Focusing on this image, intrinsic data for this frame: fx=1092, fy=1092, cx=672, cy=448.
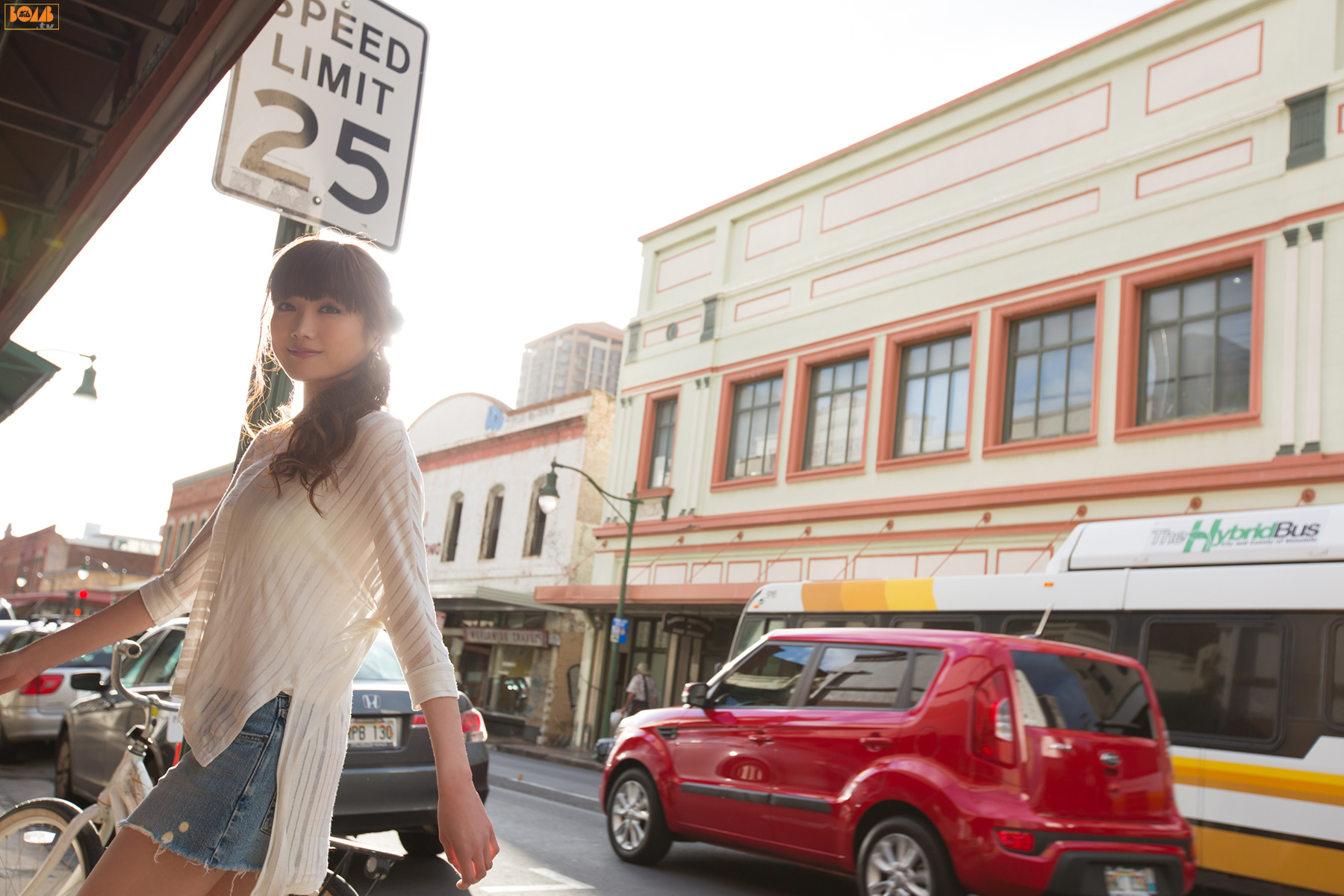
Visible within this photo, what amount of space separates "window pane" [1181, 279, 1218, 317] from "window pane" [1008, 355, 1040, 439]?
2424mm

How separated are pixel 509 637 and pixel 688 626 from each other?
8047 mm

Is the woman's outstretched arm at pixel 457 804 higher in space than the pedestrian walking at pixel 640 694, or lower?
higher

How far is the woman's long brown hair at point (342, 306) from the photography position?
6.07ft

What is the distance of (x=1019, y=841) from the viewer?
5.89m

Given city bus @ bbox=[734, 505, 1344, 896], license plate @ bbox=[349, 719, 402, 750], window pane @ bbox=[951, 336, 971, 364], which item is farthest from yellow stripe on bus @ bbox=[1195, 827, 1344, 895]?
window pane @ bbox=[951, 336, 971, 364]

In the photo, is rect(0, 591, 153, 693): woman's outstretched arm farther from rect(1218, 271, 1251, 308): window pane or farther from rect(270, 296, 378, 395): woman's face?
rect(1218, 271, 1251, 308): window pane

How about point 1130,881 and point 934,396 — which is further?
point 934,396

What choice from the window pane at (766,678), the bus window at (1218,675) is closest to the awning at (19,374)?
the window pane at (766,678)

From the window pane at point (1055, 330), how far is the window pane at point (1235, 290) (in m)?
2.35

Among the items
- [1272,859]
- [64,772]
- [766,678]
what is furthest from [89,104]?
[1272,859]

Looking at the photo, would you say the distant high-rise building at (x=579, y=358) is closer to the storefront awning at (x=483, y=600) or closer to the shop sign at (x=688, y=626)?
the storefront awning at (x=483, y=600)

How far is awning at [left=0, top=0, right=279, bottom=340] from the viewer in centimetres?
483

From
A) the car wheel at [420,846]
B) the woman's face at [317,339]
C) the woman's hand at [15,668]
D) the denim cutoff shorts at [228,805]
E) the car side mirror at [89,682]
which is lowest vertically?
the car wheel at [420,846]

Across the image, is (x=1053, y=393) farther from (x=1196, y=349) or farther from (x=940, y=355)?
(x=940, y=355)
